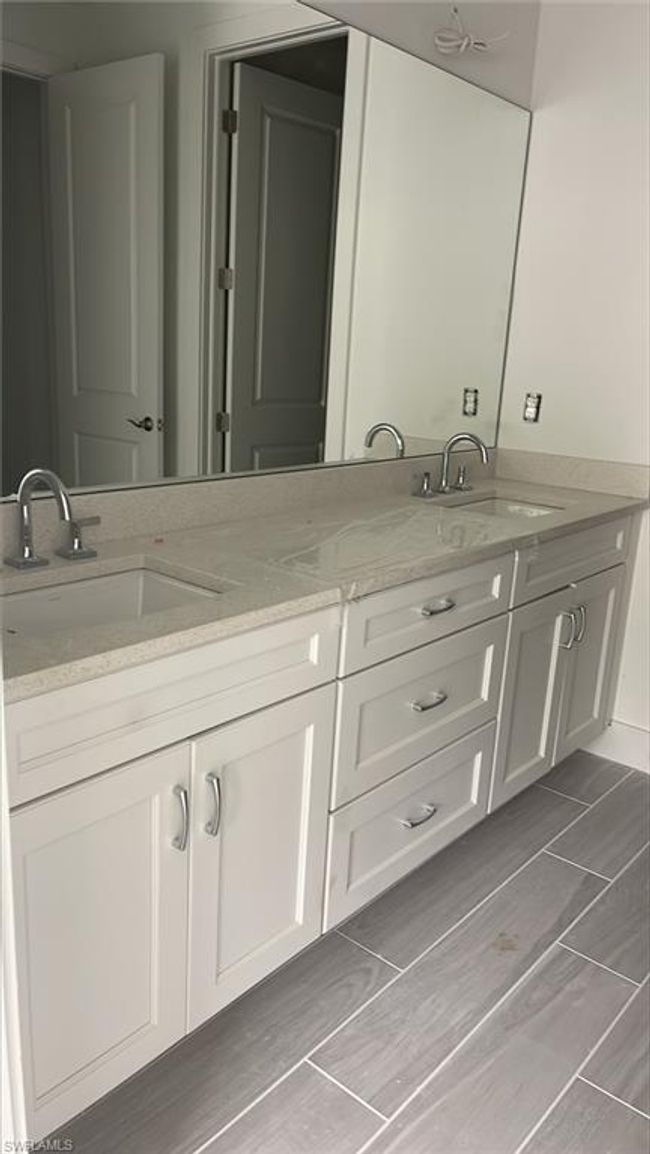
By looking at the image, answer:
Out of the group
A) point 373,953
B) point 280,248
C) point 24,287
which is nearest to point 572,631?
point 373,953

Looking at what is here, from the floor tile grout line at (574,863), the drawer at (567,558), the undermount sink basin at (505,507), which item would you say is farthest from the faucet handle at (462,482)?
the floor tile grout line at (574,863)

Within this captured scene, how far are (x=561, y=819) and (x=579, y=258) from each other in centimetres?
172

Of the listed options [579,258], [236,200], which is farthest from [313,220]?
[579,258]

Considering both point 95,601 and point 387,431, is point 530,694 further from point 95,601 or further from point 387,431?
point 95,601

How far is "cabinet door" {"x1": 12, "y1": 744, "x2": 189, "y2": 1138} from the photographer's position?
121cm

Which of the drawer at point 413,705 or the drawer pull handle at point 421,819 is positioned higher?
the drawer at point 413,705

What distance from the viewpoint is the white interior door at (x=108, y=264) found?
5.47ft

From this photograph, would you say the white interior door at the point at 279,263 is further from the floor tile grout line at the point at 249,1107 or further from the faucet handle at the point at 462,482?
the floor tile grout line at the point at 249,1107

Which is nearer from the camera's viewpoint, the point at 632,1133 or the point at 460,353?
the point at 632,1133

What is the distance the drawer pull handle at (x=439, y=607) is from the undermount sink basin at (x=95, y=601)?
48cm

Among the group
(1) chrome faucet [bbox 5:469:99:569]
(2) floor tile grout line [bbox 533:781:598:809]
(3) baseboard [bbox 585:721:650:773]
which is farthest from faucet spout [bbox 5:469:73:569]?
(3) baseboard [bbox 585:721:650:773]

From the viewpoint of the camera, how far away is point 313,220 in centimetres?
224

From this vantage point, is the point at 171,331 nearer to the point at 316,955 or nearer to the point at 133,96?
the point at 133,96

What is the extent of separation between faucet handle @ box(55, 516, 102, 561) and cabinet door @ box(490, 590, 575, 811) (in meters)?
1.07
